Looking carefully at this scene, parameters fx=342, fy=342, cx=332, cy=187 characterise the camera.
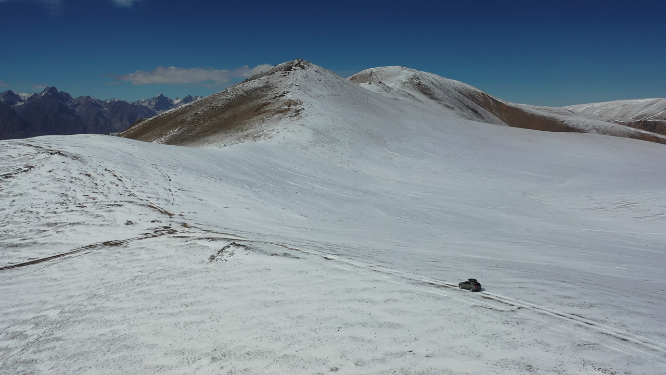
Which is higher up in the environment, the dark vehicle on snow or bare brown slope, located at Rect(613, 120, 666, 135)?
bare brown slope, located at Rect(613, 120, 666, 135)

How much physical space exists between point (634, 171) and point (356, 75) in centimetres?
9417

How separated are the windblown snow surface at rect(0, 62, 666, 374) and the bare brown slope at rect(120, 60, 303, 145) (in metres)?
17.8

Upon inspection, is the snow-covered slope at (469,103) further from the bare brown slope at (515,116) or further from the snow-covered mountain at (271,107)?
the snow-covered mountain at (271,107)

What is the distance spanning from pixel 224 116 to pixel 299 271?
41.0 m

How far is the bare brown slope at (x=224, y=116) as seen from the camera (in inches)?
1529

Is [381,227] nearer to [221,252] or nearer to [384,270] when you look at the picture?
[384,270]

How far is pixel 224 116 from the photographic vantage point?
148 feet

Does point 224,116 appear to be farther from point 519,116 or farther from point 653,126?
point 653,126

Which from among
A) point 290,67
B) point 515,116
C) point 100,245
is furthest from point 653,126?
point 100,245

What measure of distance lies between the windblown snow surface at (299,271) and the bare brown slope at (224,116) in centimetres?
1783

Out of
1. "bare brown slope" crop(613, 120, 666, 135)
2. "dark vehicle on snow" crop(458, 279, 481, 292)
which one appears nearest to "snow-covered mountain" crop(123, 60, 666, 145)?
"dark vehicle on snow" crop(458, 279, 481, 292)

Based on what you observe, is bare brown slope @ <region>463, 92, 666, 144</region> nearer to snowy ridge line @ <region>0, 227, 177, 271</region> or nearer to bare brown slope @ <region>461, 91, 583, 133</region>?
bare brown slope @ <region>461, 91, 583, 133</region>

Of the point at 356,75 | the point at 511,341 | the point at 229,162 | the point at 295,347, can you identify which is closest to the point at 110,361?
the point at 295,347

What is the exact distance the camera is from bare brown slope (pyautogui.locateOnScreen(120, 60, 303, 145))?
38844 millimetres
